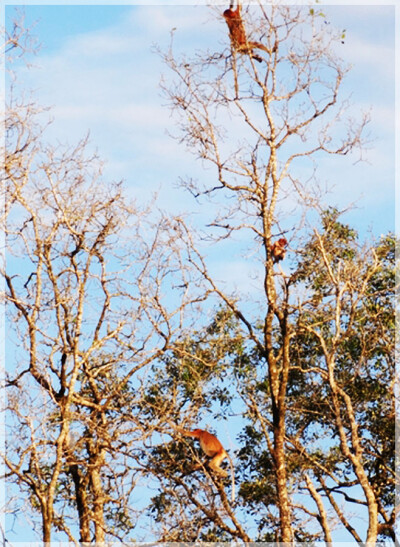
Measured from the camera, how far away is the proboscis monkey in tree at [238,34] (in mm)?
14055

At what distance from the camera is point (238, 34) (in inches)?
560

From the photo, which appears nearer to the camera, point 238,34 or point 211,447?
point 211,447

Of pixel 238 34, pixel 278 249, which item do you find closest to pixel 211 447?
Result: pixel 278 249

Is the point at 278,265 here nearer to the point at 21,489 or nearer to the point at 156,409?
the point at 156,409

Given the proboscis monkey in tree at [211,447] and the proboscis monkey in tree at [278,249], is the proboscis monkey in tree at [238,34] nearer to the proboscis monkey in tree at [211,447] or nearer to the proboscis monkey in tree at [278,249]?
the proboscis monkey in tree at [278,249]

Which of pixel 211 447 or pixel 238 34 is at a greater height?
pixel 238 34

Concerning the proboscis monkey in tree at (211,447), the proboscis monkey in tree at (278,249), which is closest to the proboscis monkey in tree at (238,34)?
the proboscis monkey in tree at (278,249)

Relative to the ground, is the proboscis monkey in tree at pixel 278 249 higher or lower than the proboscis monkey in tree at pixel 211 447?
higher

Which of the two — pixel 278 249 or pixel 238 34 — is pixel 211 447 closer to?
pixel 278 249

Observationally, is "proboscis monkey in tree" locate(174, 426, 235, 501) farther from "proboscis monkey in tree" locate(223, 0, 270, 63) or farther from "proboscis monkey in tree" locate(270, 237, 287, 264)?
"proboscis monkey in tree" locate(223, 0, 270, 63)

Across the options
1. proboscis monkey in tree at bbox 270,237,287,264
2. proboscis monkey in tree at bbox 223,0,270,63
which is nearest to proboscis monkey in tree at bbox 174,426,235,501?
proboscis monkey in tree at bbox 270,237,287,264

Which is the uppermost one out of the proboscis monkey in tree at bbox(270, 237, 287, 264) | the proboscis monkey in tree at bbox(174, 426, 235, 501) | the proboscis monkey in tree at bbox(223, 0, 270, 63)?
the proboscis monkey in tree at bbox(223, 0, 270, 63)

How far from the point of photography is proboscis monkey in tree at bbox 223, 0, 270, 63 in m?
14.1

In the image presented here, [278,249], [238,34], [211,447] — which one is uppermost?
[238,34]
